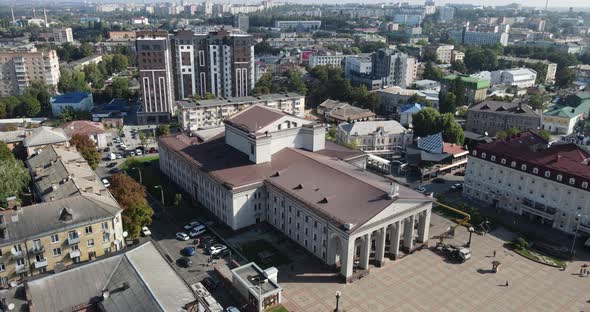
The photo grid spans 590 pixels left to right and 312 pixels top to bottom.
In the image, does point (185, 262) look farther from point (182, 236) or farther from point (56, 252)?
point (56, 252)

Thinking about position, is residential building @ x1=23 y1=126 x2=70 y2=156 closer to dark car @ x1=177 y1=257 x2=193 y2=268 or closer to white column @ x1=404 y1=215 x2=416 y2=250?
dark car @ x1=177 y1=257 x2=193 y2=268

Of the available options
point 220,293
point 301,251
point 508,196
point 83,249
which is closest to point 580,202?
point 508,196

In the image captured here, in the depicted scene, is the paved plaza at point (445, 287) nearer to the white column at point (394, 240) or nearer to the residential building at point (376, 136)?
the white column at point (394, 240)

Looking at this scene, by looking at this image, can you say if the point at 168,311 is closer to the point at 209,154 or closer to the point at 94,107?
the point at 209,154

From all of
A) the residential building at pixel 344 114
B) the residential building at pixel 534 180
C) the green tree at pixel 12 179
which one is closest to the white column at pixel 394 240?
the residential building at pixel 534 180

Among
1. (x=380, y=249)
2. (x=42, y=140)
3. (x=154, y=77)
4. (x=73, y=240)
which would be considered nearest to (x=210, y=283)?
(x=73, y=240)
